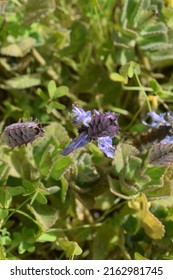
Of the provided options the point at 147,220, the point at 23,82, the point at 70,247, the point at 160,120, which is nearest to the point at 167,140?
the point at 160,120

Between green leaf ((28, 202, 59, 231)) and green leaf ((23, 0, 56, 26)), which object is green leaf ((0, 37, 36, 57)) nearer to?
green leaf ((23, 0, 56, 26))

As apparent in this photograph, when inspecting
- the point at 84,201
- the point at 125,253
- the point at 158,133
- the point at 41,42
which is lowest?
the point at 125,253

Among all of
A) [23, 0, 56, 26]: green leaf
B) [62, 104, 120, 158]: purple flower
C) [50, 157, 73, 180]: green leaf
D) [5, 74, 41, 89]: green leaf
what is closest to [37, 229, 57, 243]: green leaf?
[50, 157, 73, 180]: green leaf

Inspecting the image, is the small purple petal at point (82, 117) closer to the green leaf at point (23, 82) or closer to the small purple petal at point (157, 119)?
the small purple petal at point (157, 119)

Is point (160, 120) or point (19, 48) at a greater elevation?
point (19, 48)

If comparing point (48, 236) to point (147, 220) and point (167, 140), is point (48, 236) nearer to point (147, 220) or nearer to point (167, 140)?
Answer: point (147, 220)
